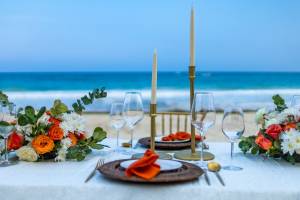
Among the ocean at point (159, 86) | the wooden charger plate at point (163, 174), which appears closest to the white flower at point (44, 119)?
the wooden charger plate at point (163, 174)

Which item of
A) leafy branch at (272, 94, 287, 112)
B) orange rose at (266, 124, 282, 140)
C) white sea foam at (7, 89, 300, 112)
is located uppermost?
white sea foam at (7, 89, 300, 112)

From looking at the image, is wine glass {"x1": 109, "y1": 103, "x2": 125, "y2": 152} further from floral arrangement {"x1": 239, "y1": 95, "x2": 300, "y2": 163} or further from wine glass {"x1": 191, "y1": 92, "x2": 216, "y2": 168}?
floral arrangement {"x1": 239, "y1": 95, "x2": 300, "y2": 163}

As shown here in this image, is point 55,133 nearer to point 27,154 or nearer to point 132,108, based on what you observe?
point 27,154

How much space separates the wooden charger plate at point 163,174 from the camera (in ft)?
4.95

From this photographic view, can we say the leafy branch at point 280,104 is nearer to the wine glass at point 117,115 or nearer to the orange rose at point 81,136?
the wine glass at point 117,115

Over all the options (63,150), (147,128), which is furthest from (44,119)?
(147,128)

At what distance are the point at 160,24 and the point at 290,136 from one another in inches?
750

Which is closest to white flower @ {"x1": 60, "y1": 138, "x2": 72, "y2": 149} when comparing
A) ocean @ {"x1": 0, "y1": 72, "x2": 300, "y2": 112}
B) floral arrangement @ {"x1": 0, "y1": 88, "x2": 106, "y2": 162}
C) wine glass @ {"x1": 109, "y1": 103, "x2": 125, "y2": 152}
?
floral arrangement @ {"x1": 0, "y1": 88, "x2": 106, "y2": 162}

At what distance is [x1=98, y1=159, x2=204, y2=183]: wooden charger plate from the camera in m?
1.51

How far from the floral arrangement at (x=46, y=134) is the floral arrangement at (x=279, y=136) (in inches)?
26.9

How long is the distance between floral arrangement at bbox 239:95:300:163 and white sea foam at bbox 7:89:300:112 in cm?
Result: 1067

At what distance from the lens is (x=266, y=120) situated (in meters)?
2.03

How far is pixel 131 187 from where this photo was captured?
1.51 meters

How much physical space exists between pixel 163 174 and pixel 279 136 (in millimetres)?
566
